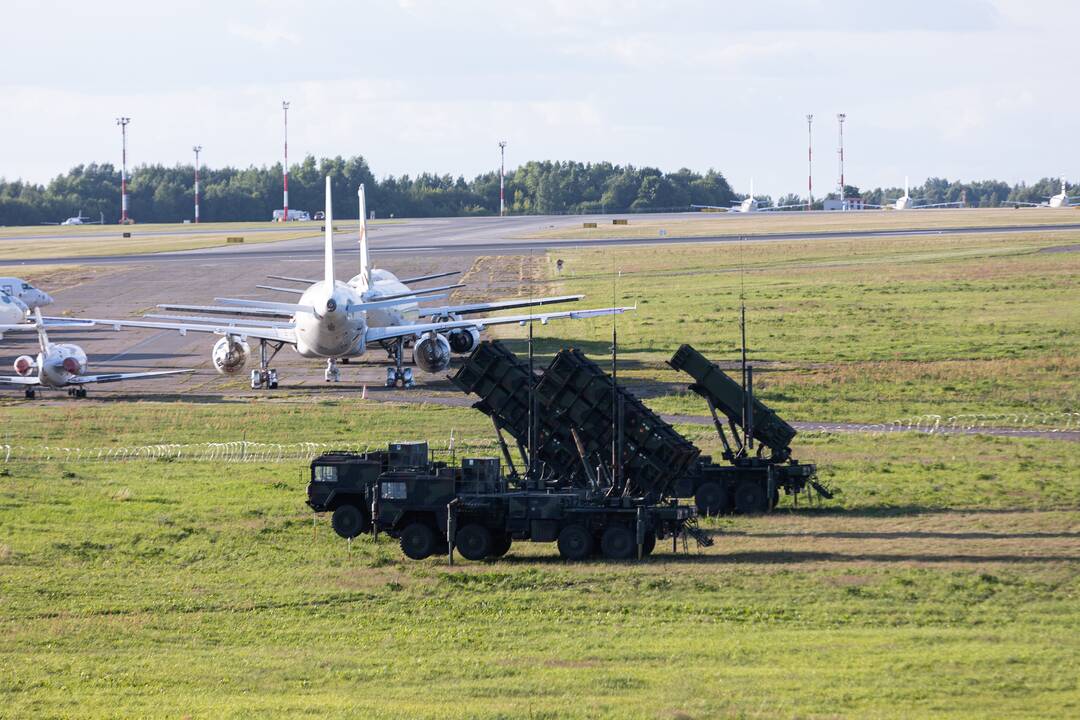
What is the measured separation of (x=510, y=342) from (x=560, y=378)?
47.2 metres

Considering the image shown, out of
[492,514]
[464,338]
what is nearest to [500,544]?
[492,514]

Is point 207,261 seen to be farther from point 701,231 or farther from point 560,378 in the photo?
point 560,378

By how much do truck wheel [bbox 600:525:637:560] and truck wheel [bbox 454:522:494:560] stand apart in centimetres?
267

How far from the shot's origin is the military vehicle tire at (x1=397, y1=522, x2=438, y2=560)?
35531 millimetres

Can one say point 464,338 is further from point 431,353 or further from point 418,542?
point 418,542

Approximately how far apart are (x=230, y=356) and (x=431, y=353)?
9.12m

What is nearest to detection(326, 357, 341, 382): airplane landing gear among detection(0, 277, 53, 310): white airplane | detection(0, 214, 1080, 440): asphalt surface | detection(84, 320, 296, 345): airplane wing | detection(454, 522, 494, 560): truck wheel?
detection(0, 214, 1080, 440): asphalt surface

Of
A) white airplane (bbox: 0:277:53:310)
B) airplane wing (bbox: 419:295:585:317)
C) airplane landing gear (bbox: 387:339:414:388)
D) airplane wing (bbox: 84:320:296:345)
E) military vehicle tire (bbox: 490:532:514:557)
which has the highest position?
white airplane (bbox: 0:277:53:310)

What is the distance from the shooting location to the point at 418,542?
35531mm

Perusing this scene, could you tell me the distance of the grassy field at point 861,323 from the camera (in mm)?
64750

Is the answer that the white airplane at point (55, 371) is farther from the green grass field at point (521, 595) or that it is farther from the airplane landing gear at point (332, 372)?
the airplane landing gear at point (332, 372)

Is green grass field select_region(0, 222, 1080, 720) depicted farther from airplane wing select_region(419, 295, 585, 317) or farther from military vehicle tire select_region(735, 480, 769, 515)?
airplane wing select_region(419, 295, 585, 317)

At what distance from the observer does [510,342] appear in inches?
3381

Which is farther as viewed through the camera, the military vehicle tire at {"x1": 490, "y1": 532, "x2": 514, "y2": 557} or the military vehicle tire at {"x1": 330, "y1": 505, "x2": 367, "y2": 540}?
the military vehicle tire at {"x1": 330, "y1": 505, "x2": 367, "y2": 540}
